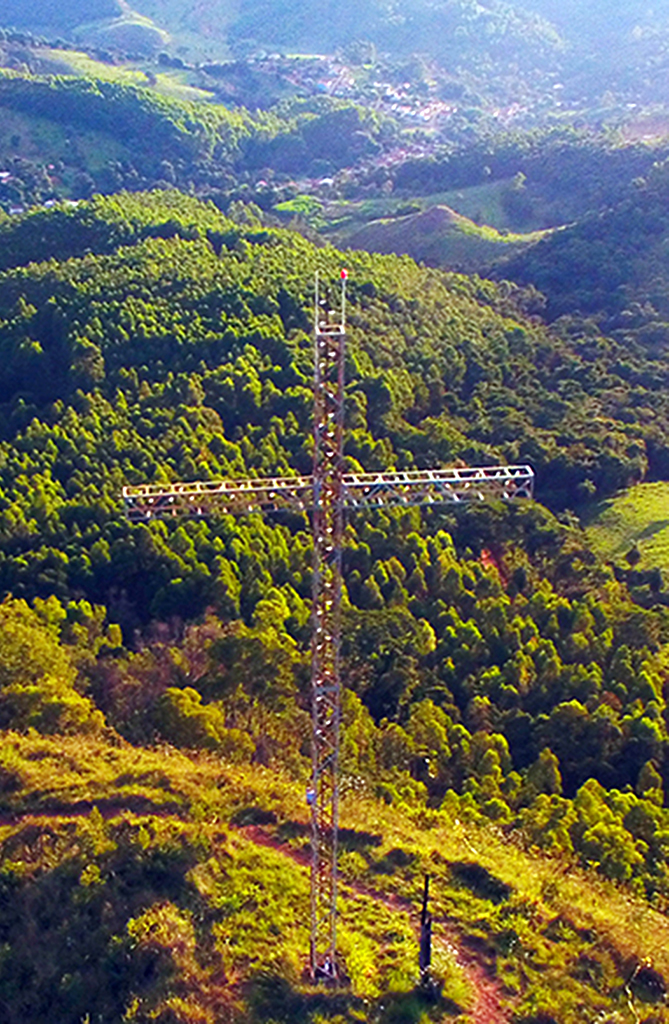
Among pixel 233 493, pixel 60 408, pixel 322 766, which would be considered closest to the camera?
pixel 233 493

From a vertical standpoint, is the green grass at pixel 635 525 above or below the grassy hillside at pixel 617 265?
below

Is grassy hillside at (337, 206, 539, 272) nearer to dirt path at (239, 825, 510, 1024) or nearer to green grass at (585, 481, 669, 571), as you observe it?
green grass at (585, 481, 669, 571)

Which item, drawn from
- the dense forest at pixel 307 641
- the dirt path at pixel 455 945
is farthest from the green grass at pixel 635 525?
the dirt path at pixel 455 945

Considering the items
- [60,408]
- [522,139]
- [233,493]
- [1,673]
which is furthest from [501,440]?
[522,139]

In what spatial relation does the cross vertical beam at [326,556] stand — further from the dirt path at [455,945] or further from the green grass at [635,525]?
the green grass at [635,525]

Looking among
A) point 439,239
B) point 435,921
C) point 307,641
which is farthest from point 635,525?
point 439,239

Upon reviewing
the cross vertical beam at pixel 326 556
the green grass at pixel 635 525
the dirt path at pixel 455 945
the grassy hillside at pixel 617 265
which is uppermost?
the grassy hillside at pixel 617 265

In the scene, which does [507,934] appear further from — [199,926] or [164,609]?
[164,609]
